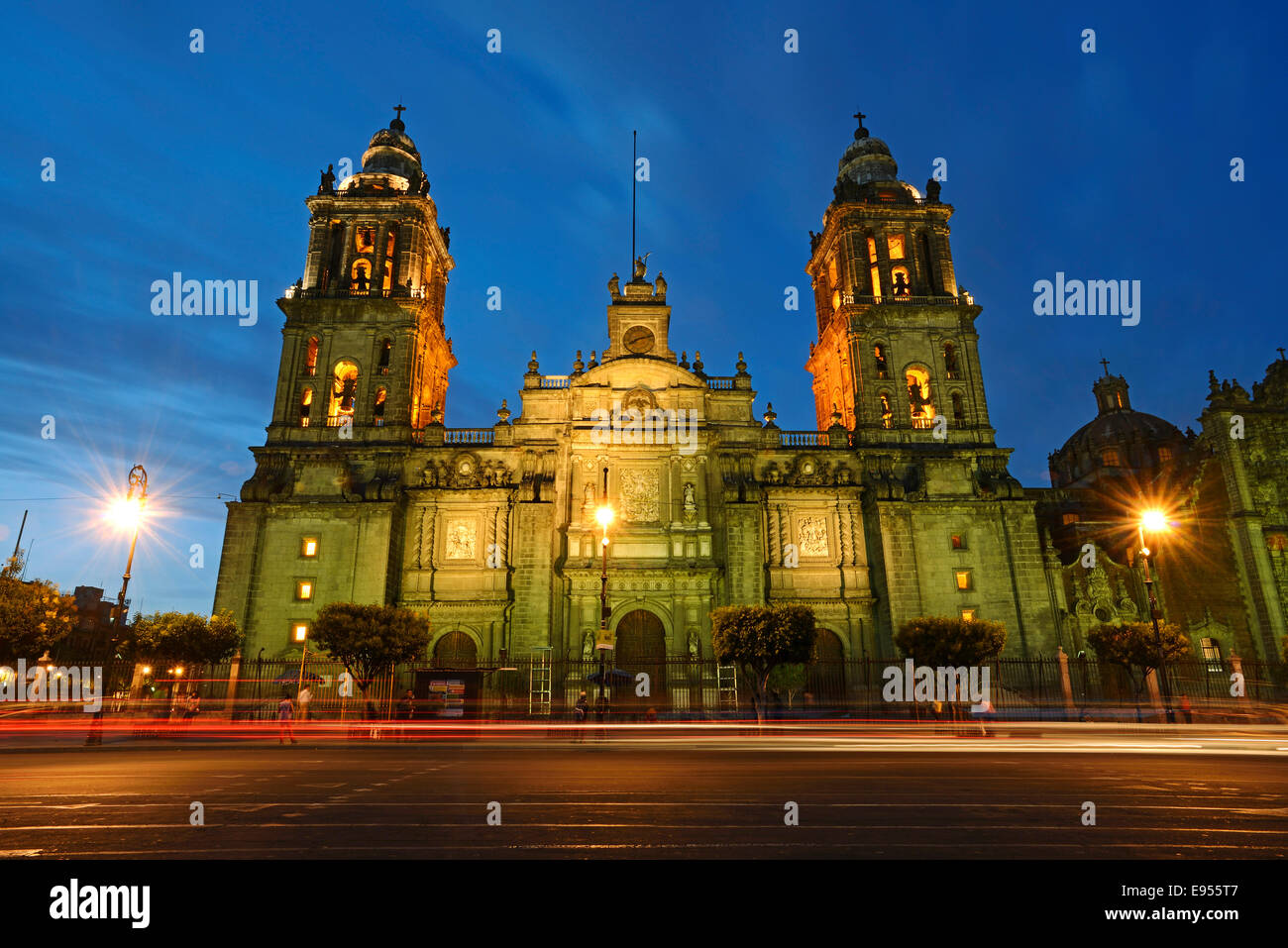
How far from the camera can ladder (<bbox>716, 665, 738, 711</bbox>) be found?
103ft

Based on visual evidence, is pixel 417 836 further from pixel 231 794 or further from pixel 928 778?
pixel 928 778

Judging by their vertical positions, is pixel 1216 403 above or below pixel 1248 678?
above

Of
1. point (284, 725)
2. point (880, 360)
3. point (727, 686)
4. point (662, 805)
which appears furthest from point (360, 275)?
point (662, 805)

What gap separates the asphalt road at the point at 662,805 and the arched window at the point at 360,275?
3291 cm

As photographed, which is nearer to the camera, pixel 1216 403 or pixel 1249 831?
pixel 1249 831

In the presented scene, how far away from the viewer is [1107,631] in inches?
1249

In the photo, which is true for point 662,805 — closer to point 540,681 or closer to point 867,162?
point 540,681

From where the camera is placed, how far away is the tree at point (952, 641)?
28.7 meters

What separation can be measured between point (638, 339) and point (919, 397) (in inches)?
703

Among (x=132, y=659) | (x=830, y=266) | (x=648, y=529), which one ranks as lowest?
(x=132, y=659)
